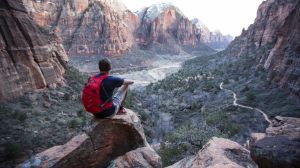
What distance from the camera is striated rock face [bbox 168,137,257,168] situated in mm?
6533

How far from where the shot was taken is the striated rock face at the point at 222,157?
653 centimetres

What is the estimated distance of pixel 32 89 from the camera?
2214 centimetres

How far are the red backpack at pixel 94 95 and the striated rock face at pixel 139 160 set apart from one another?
1.49 meters

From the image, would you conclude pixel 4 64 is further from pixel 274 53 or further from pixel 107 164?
pixel 274 53

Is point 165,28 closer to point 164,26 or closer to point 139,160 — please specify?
point 164,26

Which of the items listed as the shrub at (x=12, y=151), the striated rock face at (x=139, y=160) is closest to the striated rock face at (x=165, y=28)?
the shrub at (x=12, y=151)

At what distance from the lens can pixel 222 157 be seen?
6.82m

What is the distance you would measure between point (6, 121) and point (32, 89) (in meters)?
5.09

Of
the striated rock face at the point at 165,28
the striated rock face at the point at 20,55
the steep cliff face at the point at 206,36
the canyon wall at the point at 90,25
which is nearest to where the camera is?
the striated rock face at the point at 20,55

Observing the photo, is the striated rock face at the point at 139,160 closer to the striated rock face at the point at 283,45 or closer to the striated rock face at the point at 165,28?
the striated rock face at the point at 283,45

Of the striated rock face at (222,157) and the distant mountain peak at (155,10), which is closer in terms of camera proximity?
the striated rock face at (222,157)

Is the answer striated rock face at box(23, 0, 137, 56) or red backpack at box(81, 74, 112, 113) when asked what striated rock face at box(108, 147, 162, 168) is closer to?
red backpack at box(81, 74, 112, 113)

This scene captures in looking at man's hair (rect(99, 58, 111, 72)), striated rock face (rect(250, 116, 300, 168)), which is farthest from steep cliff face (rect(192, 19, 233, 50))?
striated rock face (rect(250, 116, 300, 168))

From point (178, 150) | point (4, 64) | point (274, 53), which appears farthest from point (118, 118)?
point (274, 53)
